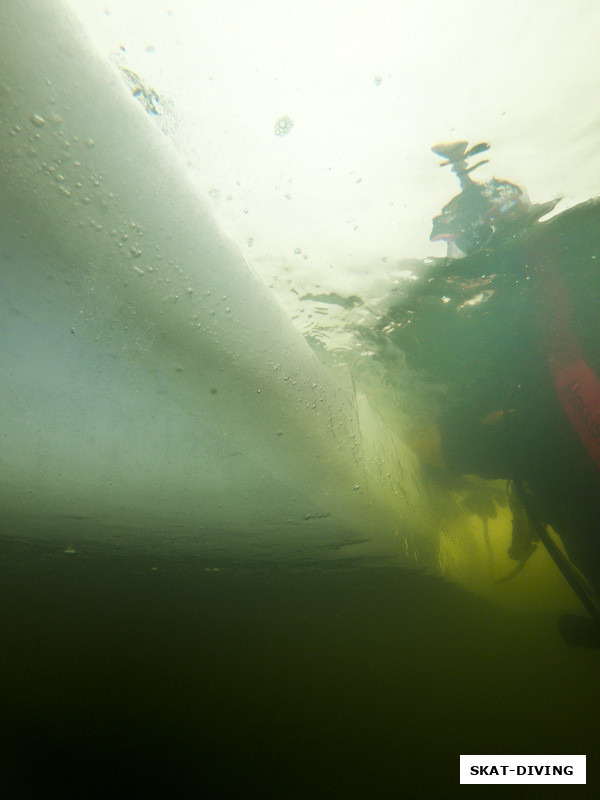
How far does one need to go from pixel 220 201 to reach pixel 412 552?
800 centimetres

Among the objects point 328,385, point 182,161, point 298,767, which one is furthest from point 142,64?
point 298,767

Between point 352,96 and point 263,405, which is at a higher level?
point 352,96

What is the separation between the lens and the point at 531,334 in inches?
206

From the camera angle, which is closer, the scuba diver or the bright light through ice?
the bright light through ice

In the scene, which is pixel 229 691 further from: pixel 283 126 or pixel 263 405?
pixel 283 126

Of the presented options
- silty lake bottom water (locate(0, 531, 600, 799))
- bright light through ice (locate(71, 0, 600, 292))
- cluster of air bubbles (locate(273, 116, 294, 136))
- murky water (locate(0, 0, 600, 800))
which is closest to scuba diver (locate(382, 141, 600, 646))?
murky water (locate(0, 0, 600, 800))

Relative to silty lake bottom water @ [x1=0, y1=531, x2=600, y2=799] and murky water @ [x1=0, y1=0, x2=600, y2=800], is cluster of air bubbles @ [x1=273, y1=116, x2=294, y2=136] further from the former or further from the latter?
silty lake bottom water @ [x1=0, y1=531, x2=600, y2=799]

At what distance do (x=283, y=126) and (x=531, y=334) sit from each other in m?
5.09

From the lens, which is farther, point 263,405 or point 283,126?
point 263,405

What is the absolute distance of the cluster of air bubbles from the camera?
2.54m

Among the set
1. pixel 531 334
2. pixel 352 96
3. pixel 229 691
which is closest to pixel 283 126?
pixel 352 96

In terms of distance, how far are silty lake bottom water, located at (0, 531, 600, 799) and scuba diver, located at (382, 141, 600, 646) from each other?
3273 millimetres

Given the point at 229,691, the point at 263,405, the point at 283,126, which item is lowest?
the point at 229,691

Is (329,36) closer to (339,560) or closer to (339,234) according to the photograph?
(339,234)
